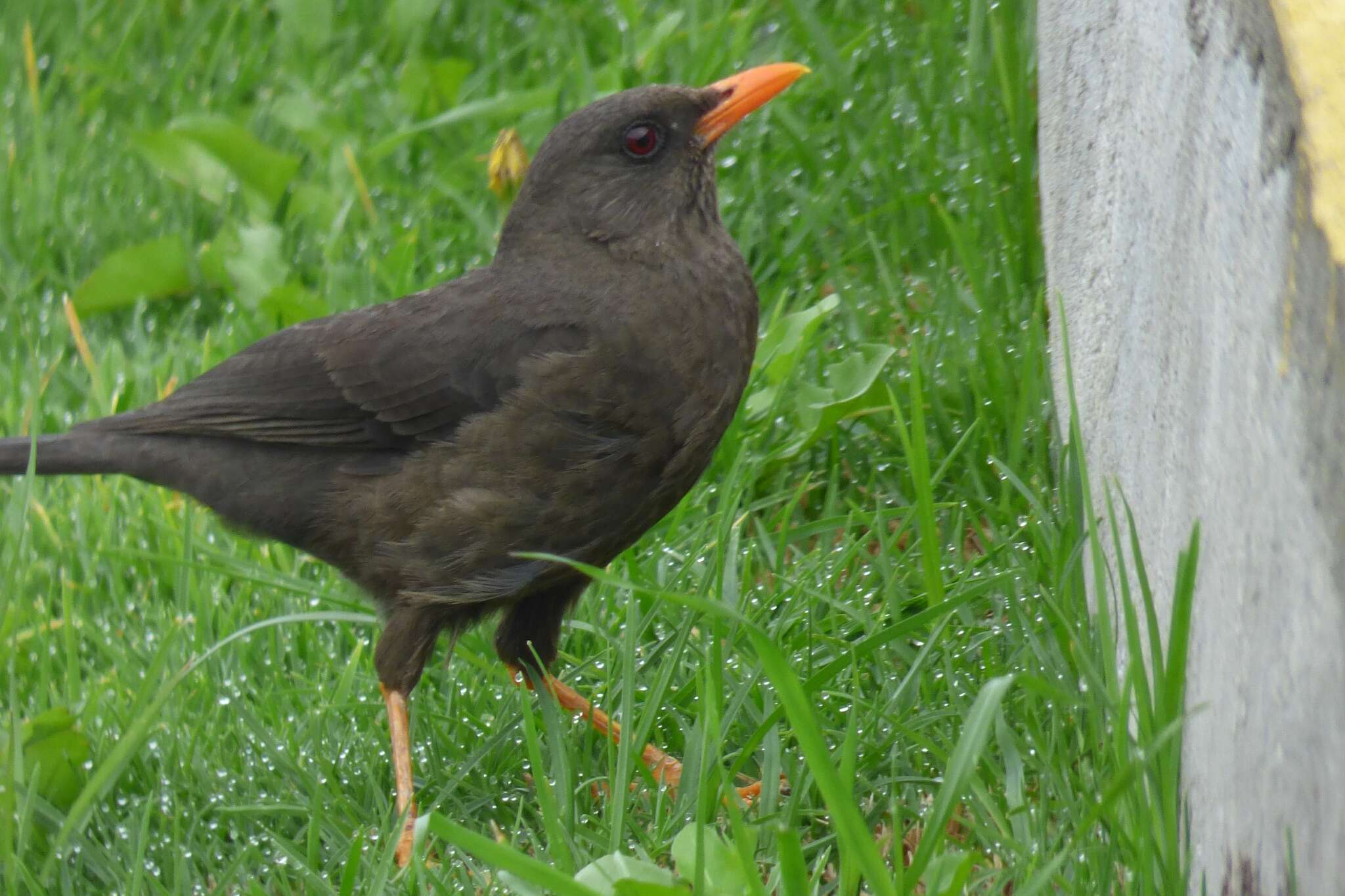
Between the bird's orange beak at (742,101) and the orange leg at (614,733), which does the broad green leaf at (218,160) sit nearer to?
the bird's orange beak at (742,101)

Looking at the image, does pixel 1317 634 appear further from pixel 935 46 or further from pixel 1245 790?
pixel 935 46

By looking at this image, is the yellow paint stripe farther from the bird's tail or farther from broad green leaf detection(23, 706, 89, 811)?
the bird's tail

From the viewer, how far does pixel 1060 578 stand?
10.0 feet

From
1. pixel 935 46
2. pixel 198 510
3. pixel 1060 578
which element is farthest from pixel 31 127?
pixel 1060 578

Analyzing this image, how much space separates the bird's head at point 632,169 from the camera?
3.61 meters

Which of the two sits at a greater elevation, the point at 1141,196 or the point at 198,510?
the point at 1141,196

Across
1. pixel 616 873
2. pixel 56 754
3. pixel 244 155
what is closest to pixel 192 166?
Result: pixel 244 155

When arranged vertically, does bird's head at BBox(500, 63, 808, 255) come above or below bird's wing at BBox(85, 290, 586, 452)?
above

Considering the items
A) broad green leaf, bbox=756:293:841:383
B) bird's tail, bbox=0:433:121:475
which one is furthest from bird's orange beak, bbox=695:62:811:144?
bird's tail, bbox=0:433:121:475

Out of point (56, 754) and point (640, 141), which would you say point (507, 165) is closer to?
point (640, 141)

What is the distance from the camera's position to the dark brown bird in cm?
328

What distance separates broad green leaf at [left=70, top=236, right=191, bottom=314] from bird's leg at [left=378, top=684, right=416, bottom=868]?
2323 mm

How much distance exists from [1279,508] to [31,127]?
5.24 metres

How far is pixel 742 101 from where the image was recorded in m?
3.74
